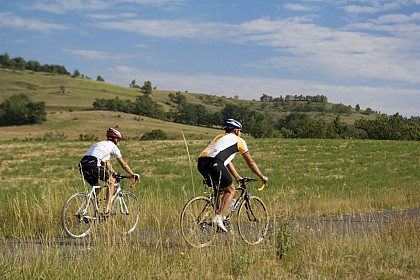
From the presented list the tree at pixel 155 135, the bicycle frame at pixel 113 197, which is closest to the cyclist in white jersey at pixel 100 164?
the bicycle frame at pixel 113 197

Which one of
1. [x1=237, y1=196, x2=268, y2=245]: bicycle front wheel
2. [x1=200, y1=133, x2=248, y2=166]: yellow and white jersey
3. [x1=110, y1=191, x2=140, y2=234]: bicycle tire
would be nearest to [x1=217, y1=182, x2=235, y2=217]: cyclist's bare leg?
[x1=237, y1=196, x2=268, y2=245]: bicycle front wheel

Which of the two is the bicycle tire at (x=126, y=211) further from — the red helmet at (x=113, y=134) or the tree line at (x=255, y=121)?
the tree line at (x=255, y=121)

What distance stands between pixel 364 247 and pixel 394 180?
2158 centimetres

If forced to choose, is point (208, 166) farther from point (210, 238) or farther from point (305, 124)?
point (305, 124)

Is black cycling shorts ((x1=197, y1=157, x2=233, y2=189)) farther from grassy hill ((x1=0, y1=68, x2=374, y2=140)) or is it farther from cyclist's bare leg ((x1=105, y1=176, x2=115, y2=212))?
grassy hill ((x1=0, y1=68, x2=374, y2=140))

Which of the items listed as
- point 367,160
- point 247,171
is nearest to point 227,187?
point 247,171

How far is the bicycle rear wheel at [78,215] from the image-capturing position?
951 centimetres

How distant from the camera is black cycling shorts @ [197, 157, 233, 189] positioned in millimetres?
8352

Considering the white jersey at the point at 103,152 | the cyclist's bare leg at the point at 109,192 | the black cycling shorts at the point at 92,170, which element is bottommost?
the cyclist's bare leg at the point at 109,192

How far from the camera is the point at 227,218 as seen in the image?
8.60 metres

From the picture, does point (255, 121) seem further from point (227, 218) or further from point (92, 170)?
point (227, 218)

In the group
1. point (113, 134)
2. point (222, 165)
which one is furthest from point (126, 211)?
point (222, 165)

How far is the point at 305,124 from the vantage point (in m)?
103

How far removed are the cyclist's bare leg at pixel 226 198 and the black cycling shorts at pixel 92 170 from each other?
100 inches
